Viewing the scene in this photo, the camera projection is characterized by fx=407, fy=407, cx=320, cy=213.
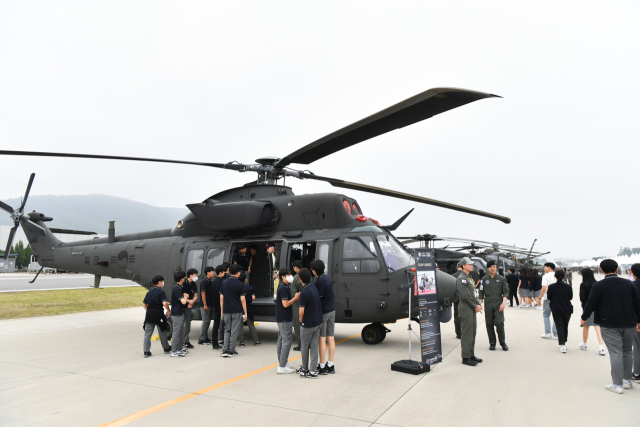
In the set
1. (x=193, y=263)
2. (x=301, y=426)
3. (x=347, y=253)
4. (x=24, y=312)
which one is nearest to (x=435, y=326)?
(x=347, y=253)

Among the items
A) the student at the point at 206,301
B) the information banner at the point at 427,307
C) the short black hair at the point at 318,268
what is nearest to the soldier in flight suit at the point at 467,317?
the information banner at the point at 427,307

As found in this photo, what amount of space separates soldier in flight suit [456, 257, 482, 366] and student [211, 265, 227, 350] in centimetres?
486

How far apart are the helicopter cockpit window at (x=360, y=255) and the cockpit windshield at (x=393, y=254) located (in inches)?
Answer: 8.2

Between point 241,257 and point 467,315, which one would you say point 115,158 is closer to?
point 241,257

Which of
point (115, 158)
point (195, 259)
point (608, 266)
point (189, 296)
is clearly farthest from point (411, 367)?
point (115, 158)

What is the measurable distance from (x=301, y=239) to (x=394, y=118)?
402 cm

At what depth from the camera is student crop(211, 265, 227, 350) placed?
8.63m

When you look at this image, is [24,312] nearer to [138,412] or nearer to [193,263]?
[193,263]

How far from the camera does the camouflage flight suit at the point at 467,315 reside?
7094 millimetres

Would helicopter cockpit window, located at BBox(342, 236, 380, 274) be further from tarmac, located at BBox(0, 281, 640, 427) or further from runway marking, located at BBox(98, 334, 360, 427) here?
runway marking, located at BBox(98, 334, 360, 427)

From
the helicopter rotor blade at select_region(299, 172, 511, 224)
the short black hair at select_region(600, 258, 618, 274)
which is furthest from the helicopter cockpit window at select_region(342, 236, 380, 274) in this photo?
the short black hair at select_region(600, 258, 618, 274)

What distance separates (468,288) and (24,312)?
1529cm

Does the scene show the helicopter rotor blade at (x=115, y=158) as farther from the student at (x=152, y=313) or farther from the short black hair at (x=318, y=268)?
the short black hair at (x=318, y=268)

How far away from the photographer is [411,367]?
6410 millimetres
